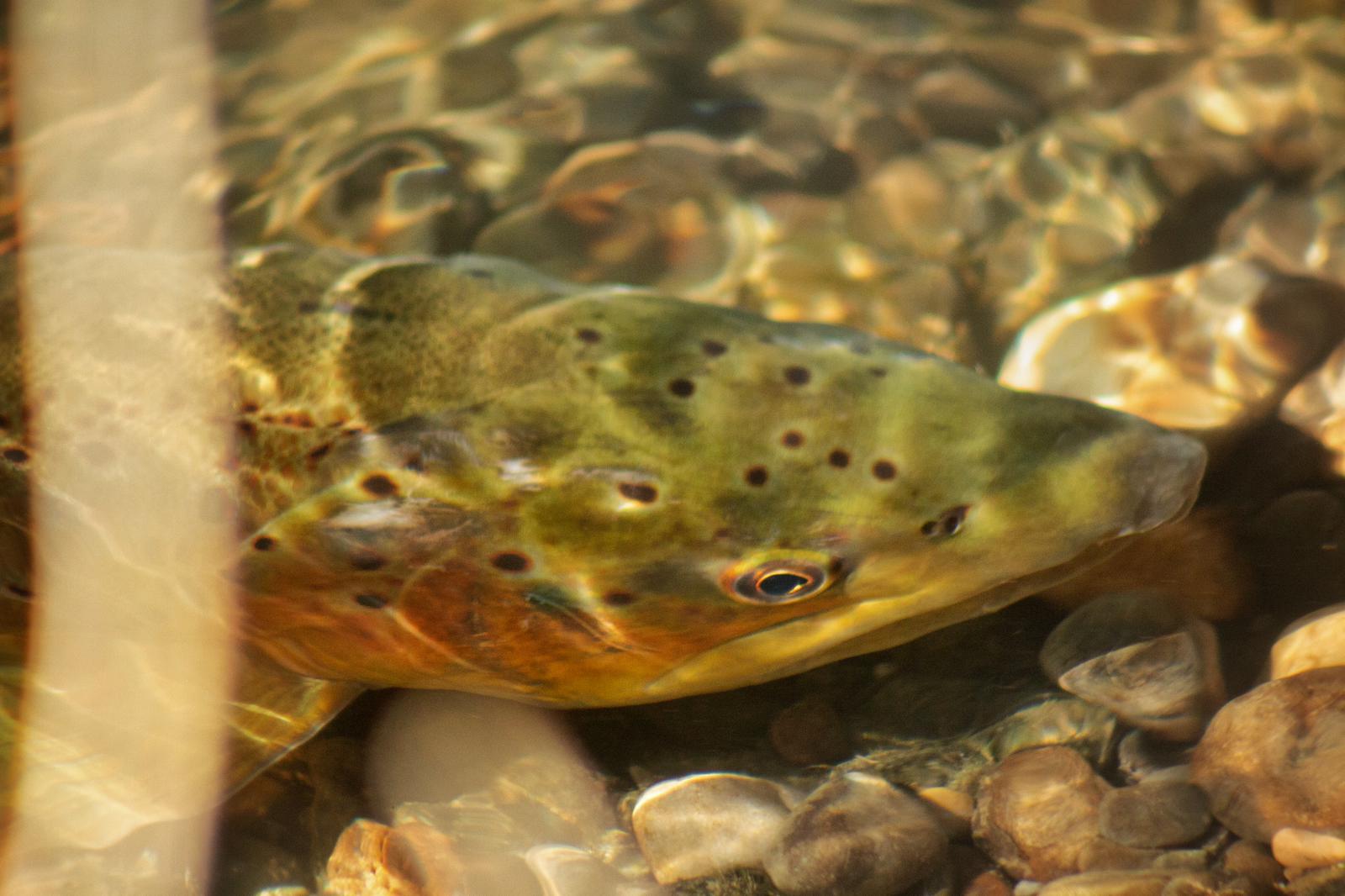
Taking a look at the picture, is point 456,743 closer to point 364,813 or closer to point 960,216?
point 364,813

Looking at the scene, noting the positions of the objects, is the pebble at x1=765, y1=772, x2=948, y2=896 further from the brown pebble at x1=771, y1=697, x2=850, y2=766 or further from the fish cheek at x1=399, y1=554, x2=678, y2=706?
the fish cheek at x1=399, y1=554, x2=678, y2=706

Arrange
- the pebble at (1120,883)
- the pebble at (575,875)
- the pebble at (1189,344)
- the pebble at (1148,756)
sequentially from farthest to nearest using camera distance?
the pebble at (1189,344)
the pebble at (575,875)
the pebble at (1148,756)
the pebble at (1120,883)

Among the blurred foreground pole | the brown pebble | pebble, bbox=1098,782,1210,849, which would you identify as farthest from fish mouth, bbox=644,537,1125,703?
the blurred foreground pole

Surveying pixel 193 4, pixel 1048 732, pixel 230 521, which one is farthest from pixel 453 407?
pixel 193 4

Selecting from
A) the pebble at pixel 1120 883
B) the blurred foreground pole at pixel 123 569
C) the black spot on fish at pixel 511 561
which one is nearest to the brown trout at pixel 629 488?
the black spot on fish at pixel 511 561

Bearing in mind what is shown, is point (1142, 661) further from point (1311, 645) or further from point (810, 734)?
point (810, 734)

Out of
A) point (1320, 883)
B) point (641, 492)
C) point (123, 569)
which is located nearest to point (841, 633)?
point (641, 492)

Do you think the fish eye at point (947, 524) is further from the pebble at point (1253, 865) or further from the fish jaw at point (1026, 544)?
the pebble at point (1253, 865)
